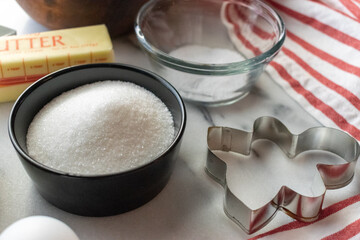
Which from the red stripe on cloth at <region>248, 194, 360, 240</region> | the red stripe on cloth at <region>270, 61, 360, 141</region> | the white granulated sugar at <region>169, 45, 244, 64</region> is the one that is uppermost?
the white granulated sugar at <region>169, 45, 244, 64</region>

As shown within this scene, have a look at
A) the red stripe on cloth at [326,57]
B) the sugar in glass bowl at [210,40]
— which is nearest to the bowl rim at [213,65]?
the sugar in glass bowl at [210,40]

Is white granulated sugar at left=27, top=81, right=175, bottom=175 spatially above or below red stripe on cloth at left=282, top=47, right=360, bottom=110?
above

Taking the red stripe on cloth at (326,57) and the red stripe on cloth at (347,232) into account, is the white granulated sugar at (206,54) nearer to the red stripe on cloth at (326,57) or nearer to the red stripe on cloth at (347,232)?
the red stripe on cloth at (326,57)

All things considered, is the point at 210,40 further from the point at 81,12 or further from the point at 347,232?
the point at 347,232

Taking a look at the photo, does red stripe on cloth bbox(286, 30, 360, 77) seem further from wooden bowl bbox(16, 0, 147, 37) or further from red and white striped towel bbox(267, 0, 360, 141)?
wooden bowl bbox(16, 0, 147, 37)

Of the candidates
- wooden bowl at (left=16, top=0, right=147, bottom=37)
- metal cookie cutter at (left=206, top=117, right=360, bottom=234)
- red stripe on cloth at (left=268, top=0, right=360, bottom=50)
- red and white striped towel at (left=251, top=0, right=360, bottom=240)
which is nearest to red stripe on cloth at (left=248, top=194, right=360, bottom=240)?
metal cookie cutter at (left=206, top=117, right=360, bottom=234)

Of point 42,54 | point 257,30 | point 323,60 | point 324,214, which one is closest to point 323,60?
point 323,60

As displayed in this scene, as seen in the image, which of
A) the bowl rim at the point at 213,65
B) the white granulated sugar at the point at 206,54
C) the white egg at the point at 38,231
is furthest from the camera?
the white granulated sugar at the point at 206,54

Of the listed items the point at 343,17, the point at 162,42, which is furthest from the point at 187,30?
the point at 343,17
